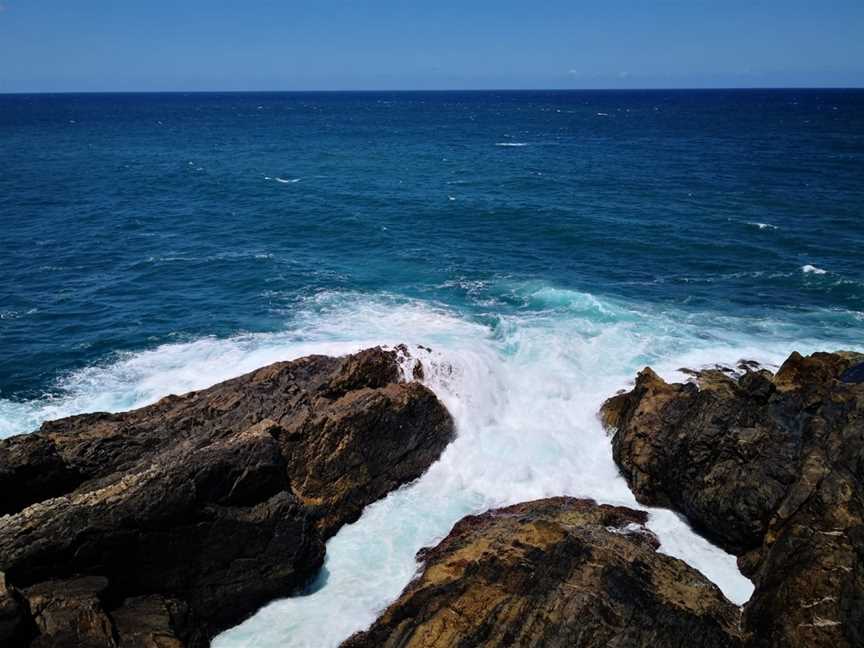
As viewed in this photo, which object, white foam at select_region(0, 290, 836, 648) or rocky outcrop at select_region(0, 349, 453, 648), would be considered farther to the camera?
white foam at select_region(0, 290, 836, 648)

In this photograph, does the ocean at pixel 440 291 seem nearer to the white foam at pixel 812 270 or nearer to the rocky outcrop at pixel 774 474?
the white foam at pixel 812 270

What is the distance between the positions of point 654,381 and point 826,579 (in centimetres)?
1090

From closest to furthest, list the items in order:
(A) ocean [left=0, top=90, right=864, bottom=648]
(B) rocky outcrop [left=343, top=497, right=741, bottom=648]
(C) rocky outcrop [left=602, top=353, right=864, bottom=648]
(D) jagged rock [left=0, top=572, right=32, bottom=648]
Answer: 1. (D) jagged rock [left=0, top=572, right=32, bottom=648]
2. (B) rocky outcrop [left=343, top=497, right=741, bottom=648]
3. (C) rocky outcrop [left=602, top=353, right=864, bottom=648]
4. (A) ocean [left=0, top=90, right=864, bottom=648]

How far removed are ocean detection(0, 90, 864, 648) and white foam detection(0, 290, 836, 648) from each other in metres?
0.10

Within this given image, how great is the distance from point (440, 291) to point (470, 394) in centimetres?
1523

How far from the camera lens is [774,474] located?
21.0 meters

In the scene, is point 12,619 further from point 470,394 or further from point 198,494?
point 470,394

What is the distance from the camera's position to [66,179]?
272 ft

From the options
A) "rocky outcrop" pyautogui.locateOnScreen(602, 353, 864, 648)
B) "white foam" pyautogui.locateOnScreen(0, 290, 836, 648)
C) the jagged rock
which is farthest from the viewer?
"white foam" pyautogui.locateOnScreen(0, 290, 836, 648)

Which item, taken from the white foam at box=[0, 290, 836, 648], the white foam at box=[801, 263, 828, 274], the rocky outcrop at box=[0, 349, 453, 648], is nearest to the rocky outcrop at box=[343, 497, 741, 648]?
the white foam at box=[0, 290, 836, 648]

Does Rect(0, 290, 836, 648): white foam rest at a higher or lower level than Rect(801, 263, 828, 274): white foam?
lower

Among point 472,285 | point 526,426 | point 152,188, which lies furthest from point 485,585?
point 152,188

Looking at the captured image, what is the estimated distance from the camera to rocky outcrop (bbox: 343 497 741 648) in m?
15.5

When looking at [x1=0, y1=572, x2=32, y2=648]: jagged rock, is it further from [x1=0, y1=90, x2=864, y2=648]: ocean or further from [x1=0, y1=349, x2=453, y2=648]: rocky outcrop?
[x1=0, y1=90, x2=864, y2=648]: ocean
